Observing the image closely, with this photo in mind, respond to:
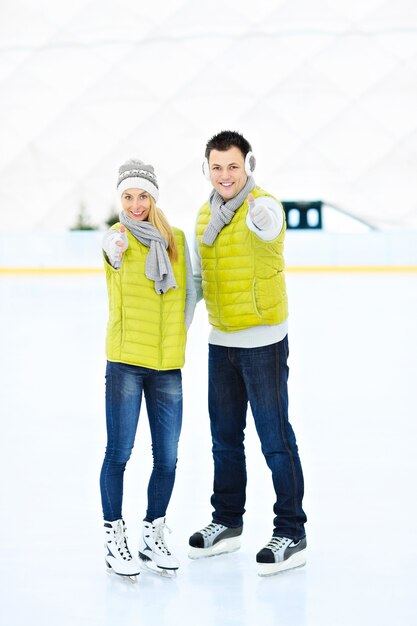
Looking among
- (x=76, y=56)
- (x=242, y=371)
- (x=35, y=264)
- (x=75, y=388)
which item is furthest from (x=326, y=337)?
(x=76, y=56)

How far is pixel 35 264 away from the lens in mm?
24938

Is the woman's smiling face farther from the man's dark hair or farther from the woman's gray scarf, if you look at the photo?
the man's dark hair

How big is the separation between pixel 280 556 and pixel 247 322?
1.12 meters

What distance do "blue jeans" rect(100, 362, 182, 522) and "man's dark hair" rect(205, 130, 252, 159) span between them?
3.53ft

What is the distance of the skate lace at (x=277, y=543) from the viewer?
4.67 meters

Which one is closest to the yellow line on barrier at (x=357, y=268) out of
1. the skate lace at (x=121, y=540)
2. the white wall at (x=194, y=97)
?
the white wall at (x=194, y=97)

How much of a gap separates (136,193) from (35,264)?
20802 mm

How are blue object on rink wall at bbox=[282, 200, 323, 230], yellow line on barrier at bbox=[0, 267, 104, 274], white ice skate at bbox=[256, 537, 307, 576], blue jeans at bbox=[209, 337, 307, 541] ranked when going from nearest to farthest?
1. white ice skate at bbox=[256, 537, 307, 576]
2. blue jeans at bbox=[209, 337, 307, 541]
3. yellow line on barrier at bbox=[0, 267, 104, 274]
4. blue object on rink wall at bbox=[282, 200, 323, 230]

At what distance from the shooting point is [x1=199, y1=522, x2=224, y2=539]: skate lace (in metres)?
4.95

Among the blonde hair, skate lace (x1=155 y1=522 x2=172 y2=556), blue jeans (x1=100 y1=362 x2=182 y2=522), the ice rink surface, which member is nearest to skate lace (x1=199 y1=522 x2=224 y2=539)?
the ice rink surface

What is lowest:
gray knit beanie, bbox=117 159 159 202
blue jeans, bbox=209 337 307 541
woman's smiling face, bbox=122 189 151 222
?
blue jeans, bbox=209 337 307 541

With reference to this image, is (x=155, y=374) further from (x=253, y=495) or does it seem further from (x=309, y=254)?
(x=309, y=254)

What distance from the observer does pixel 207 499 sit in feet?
19.0

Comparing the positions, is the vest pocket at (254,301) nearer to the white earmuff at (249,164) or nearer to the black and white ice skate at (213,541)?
the white earmuff at (249,164)
